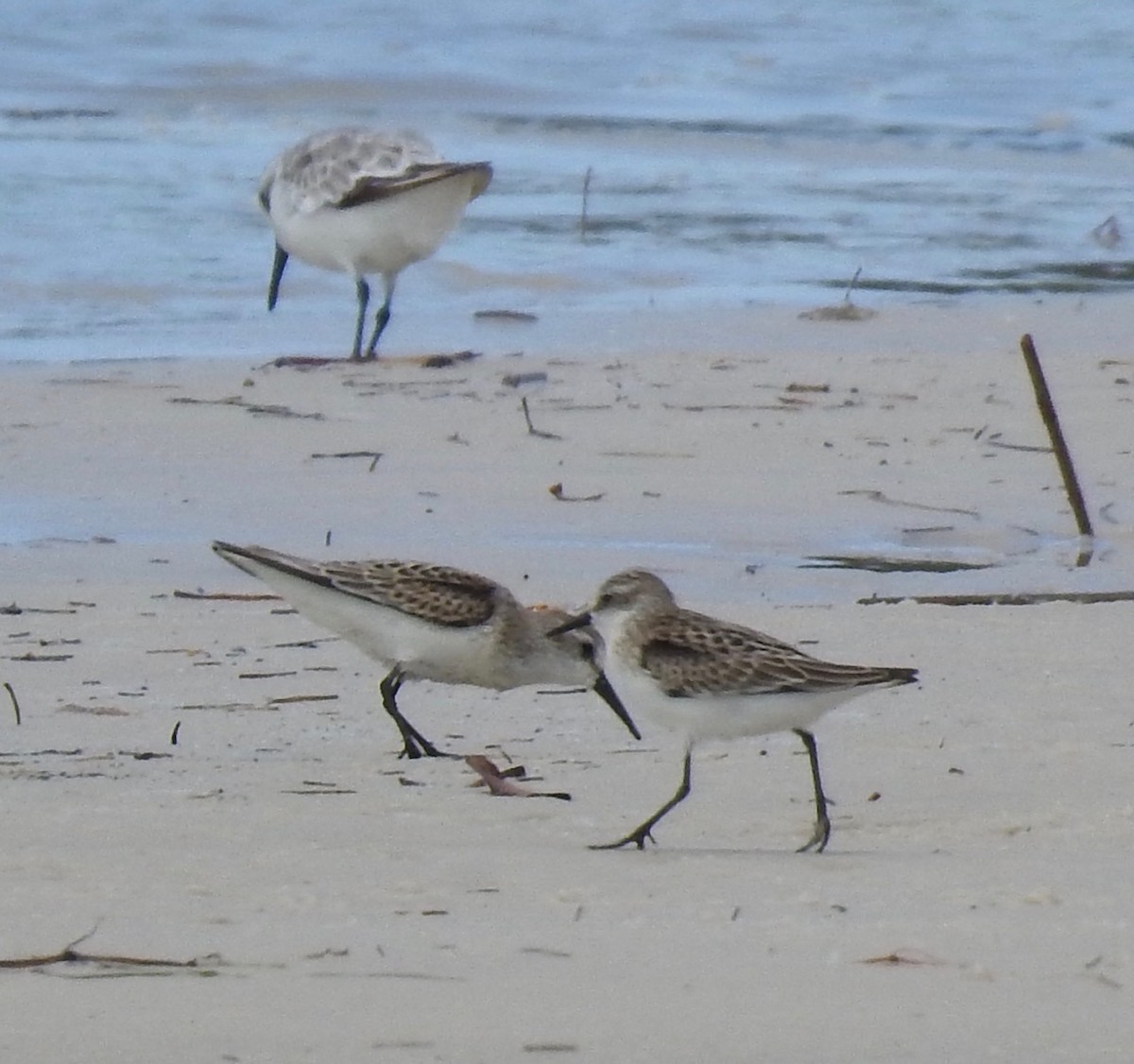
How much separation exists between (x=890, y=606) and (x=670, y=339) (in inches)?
179

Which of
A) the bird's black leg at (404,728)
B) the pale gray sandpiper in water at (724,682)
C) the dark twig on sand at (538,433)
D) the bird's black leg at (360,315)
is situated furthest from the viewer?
the bird's black leg at (360,315)

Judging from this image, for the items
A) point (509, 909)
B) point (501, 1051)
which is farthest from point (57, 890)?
point (501, 1051)

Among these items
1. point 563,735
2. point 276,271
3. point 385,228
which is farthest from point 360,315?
point 563,735

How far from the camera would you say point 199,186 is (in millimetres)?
15914

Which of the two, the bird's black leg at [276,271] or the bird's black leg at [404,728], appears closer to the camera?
the bird's black leg at [404,728]

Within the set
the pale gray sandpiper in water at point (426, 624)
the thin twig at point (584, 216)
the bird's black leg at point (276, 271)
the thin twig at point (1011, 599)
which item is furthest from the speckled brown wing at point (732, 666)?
the thin twig at point (584, 216)

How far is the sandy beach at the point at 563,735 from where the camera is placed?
142 inches

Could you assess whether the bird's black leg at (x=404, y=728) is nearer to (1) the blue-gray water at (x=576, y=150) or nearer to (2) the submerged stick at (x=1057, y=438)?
(2) the submerged stick at (x=1057, y=438)

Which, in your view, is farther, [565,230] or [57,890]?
[565,230]

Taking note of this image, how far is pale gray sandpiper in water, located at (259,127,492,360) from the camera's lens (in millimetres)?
11734

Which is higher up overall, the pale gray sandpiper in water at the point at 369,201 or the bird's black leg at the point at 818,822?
the bird's black leg at the point at 818,822

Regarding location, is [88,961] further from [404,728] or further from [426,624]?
[426,624]

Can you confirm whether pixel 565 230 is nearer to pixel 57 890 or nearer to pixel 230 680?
pixel 230 680

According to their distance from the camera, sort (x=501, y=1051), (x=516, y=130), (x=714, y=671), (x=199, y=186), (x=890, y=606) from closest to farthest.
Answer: (x=501, y=1051) < (x=714, y=671) < (x=890, y=606) < (x=199, y=186) < (x=516, y=130)
